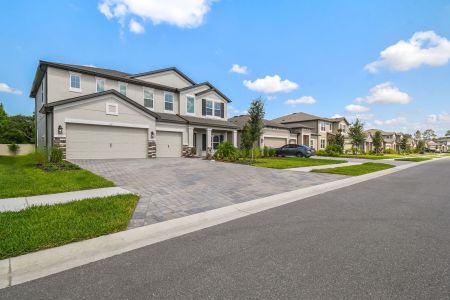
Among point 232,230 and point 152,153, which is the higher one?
point 152,153

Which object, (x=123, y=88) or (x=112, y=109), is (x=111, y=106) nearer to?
(x=112, y=109)

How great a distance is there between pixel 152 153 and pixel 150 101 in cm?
578

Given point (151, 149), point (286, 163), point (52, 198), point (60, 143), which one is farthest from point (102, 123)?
point (286, 163)

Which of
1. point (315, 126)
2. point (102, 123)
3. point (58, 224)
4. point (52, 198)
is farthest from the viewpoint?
point (315, 126)

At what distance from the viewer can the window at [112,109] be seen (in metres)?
16.7

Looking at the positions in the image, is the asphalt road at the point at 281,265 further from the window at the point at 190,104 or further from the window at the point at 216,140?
the window at the point at 216,140

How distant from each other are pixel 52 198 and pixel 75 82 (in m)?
14.9

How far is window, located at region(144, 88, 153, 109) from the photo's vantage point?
21.5 meters

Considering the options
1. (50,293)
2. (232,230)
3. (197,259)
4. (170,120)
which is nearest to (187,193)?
(232,230)

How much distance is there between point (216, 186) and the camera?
8.77 m

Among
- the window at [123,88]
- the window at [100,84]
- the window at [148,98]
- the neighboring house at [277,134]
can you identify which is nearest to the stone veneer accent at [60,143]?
the window at [100,84]

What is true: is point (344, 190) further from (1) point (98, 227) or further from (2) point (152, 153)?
(2) point (152, 153)

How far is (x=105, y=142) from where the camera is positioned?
16672 millimetres

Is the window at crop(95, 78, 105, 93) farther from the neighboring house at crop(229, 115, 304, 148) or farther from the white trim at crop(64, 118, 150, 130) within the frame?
the neighboring house at crop(229, 115, 304, 148)
